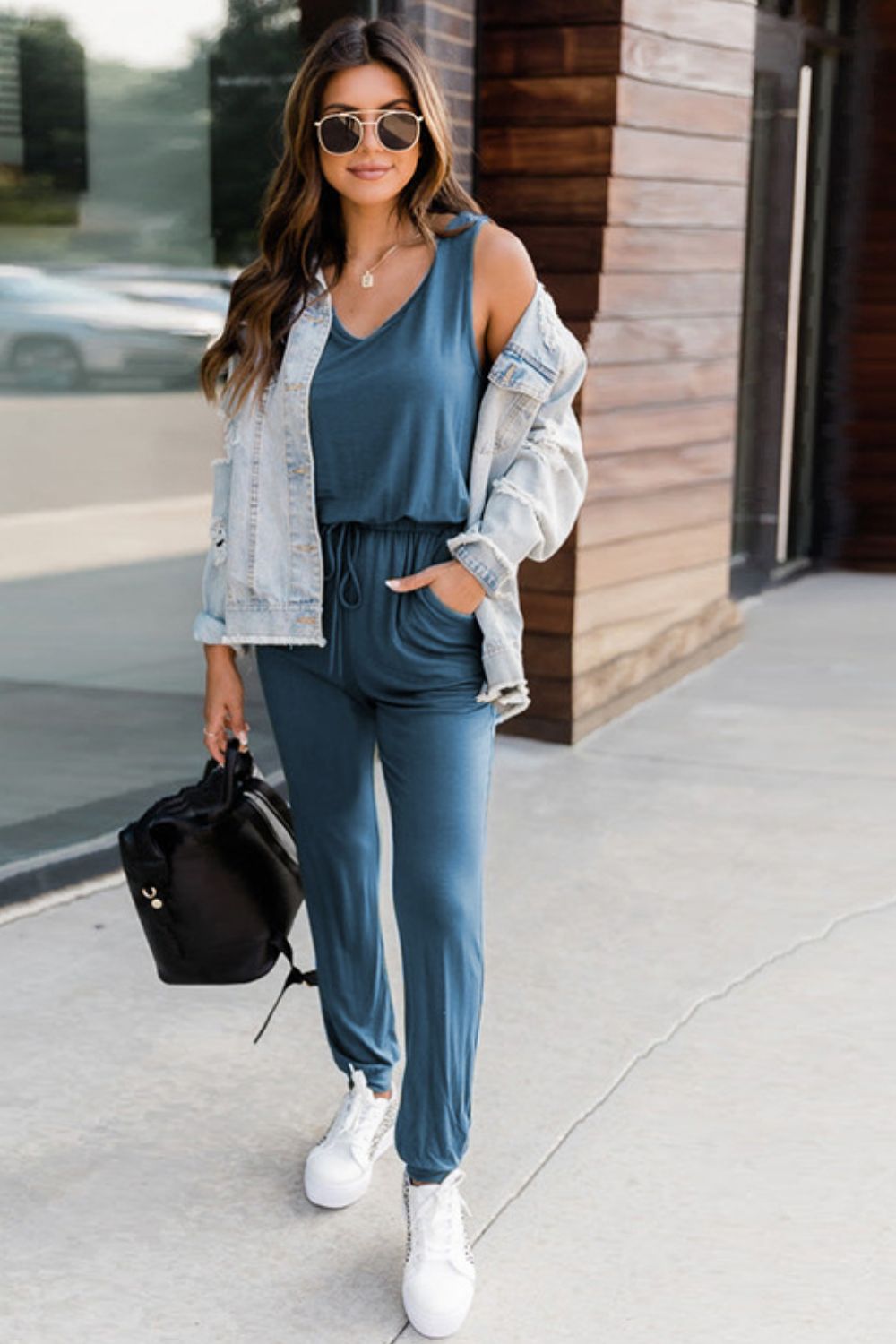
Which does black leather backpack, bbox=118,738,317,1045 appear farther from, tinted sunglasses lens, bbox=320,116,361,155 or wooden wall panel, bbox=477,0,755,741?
wooden wall panel, bbox=477,0,755,741

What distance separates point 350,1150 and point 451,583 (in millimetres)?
966

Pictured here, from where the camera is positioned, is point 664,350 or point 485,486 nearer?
point 485,486

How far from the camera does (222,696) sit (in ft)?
8.99

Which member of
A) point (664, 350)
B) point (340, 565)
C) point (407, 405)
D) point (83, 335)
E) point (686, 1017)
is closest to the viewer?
point (407, 405)

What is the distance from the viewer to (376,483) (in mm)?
2457

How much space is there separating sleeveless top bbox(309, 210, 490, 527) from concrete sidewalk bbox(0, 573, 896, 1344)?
1.11m

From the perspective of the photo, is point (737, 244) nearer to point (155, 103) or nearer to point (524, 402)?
point (155, 103)

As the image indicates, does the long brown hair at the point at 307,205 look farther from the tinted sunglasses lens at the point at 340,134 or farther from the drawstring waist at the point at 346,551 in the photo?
the drawstring waist at the point at 346,551

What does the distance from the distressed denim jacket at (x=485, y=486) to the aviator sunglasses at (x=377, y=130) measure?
195mm

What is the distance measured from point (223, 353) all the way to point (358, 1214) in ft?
4.35

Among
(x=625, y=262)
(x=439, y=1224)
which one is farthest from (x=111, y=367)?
(x=439, y=1224)

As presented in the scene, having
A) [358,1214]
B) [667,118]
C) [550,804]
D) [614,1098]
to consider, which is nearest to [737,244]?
[667,118]

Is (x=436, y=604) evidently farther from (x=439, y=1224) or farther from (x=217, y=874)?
(x=439, y=1224)

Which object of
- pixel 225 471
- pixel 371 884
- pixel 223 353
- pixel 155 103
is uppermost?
pixel 155 103
